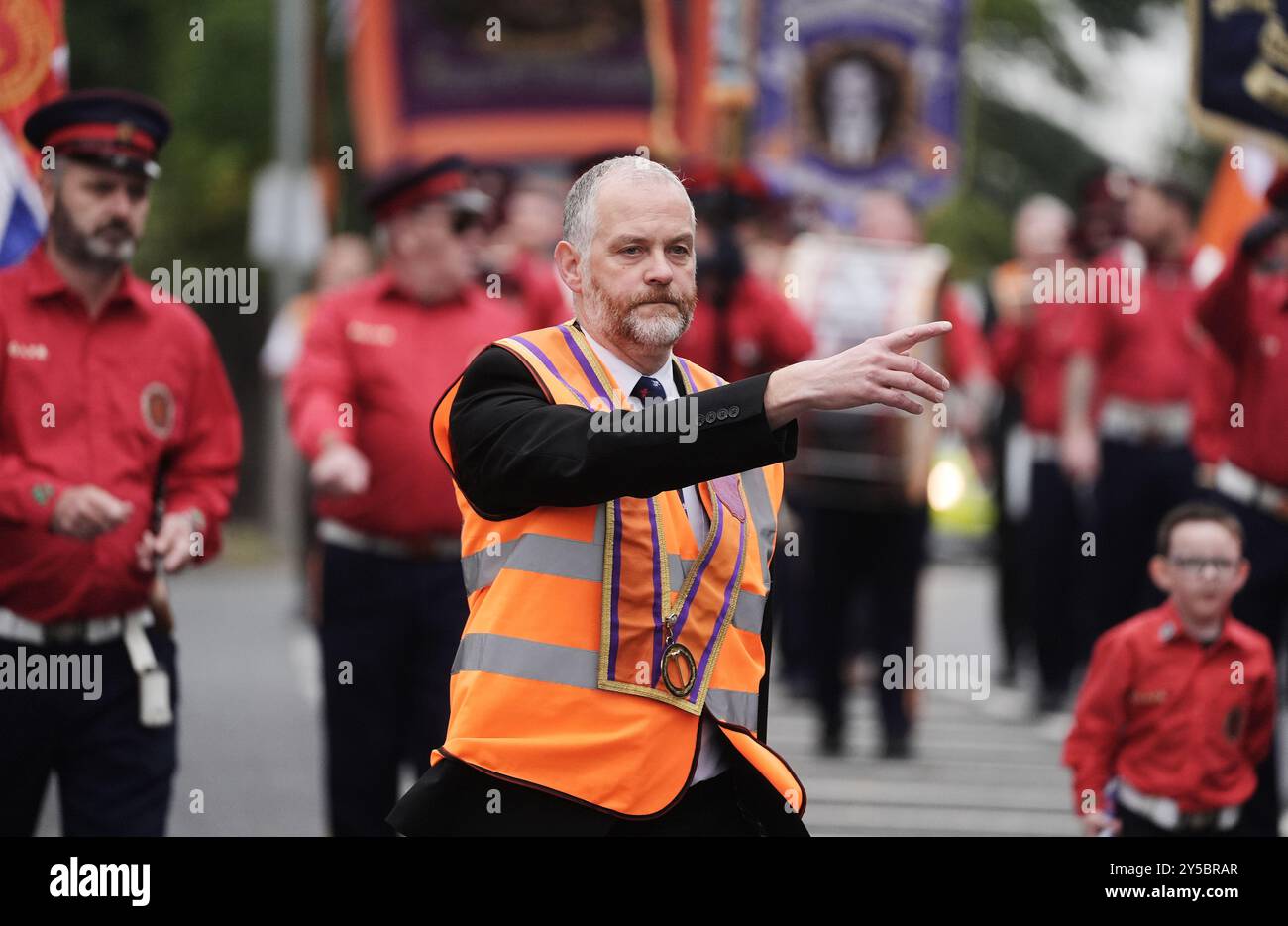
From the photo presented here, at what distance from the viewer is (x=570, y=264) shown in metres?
4.80

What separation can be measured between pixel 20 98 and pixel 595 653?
347 centimetres

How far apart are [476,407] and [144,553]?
1.85 m

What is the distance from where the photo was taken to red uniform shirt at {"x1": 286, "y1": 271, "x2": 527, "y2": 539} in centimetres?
764

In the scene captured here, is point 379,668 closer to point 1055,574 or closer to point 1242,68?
Result: point 1242,68

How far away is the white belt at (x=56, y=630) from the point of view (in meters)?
6.03

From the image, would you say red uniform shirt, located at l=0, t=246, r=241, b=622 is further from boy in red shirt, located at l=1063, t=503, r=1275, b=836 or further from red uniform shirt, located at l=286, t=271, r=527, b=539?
boy in red shirt, located at l=1063, t=503, r=1275, b=836

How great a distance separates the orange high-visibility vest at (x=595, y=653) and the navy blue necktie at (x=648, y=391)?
0.44 feet

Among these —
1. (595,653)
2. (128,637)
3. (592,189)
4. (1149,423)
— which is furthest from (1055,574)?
(595,653)

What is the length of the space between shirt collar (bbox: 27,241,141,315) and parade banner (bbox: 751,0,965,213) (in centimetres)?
943

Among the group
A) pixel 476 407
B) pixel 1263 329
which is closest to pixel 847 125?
pixel 1263 329

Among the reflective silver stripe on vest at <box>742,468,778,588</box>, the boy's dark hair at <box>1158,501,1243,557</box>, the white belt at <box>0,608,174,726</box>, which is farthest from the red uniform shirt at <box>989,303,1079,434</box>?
the reflective silver stripe on vest at <box>742,468,778,588</box>

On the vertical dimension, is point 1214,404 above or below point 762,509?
above

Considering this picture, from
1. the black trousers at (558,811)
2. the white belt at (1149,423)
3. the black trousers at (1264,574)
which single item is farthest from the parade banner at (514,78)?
the black trousers at (558,811)

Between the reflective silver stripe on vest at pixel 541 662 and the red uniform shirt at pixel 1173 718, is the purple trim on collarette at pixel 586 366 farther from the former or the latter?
the red uniform shirt at pixel 1173 718
